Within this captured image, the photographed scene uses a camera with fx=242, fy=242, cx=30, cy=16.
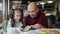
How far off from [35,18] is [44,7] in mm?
275

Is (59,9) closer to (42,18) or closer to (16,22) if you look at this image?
(42,18)

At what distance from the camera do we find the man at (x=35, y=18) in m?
4.60

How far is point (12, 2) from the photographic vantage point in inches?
181

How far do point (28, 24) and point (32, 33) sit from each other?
0.62 feet

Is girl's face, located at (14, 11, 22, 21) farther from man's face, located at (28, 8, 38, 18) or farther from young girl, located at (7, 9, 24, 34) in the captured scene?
man's face, located at (28, 8, 38, 18)

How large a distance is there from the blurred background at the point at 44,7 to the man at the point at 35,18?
0.23 ft

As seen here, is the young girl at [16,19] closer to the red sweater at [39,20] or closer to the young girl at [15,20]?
the young girl at [15,20]

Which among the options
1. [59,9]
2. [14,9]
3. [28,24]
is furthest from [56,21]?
[14,9]

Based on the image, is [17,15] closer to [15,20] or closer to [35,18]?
[15,20]

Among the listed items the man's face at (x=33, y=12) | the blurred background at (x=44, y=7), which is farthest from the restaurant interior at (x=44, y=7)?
the man's face at (x=33, y=12)

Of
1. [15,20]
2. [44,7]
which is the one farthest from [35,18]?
[15,20]

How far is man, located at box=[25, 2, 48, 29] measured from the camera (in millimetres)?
4598

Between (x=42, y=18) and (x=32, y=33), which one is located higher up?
(x=42, y=18)

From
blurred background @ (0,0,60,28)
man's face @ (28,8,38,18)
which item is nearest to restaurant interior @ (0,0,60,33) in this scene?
blurred background @ (0,0,60,28)
